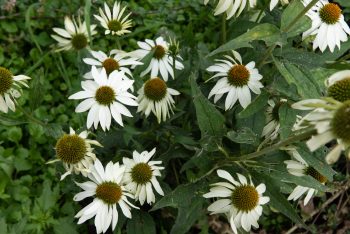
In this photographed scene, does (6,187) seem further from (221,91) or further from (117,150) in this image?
(221,91)

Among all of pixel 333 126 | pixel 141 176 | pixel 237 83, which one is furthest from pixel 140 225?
pixel 333 126

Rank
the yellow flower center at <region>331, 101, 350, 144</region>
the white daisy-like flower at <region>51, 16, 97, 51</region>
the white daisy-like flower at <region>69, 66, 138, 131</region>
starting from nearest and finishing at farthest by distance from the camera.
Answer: the yellow flower center at <region>331, 101, 350, 144</region> → the white daisy-like flower at <region>69, 66, 138, 131</region> → the white daisy-like flower at <region>51, 16, 97, 51</region>

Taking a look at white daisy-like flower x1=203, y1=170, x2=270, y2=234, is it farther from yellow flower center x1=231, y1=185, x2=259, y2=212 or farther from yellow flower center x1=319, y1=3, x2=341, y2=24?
yellow flower center x1=319, y1=3, x2=341, y2=24

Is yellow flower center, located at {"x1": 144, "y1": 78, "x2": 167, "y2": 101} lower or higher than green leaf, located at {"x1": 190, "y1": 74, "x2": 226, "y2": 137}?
lower

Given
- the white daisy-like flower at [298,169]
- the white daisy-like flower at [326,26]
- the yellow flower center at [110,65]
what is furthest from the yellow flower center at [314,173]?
the yellow flower center at [110,65]

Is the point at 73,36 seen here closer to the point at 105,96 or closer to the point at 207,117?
the point at 105,96

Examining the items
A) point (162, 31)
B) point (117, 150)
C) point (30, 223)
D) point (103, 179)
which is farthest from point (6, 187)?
point (162, 31)

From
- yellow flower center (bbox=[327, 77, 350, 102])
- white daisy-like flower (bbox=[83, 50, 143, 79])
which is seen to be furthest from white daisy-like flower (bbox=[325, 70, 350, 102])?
white daisy-like flower (bbox=[83, 50, 143, 79])
